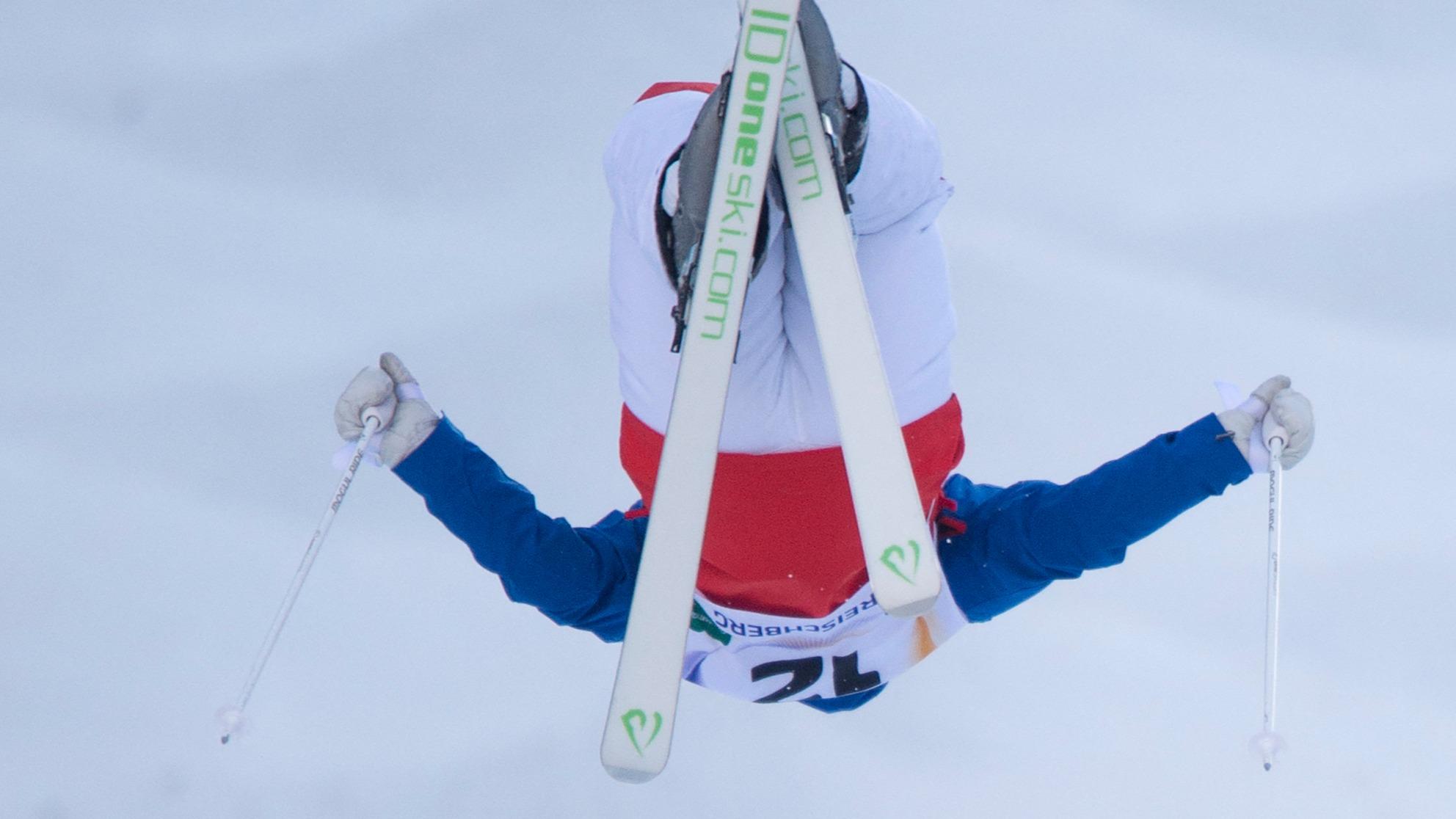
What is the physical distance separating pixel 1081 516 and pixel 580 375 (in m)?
1.47

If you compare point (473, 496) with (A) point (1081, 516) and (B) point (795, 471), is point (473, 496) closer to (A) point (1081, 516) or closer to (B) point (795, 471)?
(B) point (795, 471)

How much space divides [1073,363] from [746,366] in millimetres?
1535

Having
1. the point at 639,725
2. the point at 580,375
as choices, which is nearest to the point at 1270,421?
the point at 639,725

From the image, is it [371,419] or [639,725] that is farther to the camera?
[371,419]

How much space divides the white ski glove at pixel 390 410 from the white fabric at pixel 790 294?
25cm

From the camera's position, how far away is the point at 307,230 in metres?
3.24

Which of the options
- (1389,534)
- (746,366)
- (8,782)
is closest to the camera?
(746,366)

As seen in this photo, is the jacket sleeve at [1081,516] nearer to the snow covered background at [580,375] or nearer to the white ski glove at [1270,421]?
the white ski glove at [1270,421]

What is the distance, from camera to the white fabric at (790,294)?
1703mm

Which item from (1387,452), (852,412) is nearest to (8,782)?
(852,412)

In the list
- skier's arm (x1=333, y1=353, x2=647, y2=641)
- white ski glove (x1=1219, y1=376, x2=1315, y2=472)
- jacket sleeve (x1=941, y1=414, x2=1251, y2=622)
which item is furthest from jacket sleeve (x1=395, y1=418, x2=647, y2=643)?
white ski glove (x1=1219, y1=376, x2=1315, y2=472)

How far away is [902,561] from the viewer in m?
1.60

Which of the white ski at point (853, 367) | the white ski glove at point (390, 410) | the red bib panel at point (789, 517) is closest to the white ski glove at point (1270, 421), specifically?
the red bib panel at point (789, 517)

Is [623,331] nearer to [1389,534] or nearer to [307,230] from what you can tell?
[307,230]
